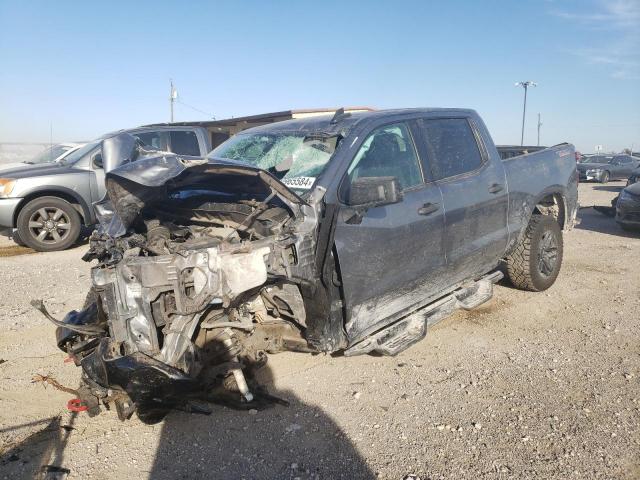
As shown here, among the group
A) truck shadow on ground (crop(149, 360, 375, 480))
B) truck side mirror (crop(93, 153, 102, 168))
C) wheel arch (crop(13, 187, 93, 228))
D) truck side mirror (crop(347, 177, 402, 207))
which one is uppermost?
truck side mirror (crop(93, 153, 102, 168))

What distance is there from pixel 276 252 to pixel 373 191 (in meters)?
0.71

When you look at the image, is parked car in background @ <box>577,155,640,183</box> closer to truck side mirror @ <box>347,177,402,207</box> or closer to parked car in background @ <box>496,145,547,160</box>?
parked car in background @ <box>496,145,547,160</box>

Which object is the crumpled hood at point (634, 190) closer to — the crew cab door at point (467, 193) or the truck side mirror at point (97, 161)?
the crew cab door at point (467, 193)

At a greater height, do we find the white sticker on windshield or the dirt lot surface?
the white sticker on windshield

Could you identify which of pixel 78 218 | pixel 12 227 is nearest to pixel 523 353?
pixel 78 218

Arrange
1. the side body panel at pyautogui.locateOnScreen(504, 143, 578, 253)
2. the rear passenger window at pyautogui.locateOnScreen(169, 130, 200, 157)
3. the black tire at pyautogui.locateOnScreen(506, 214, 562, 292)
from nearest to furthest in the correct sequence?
1. the side body panel at pyautogui.locateOnScreen(504, 143, 578, 253)
2. the black tire at pyautogui.locateOnScreen(506, 214, 562, 292)
3. the rear passenger window at pyautogui.locateOnScreen(169, 130, 200, 157)

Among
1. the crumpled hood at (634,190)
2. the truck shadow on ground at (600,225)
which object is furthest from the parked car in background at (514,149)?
the crumpled hood at (634,190)

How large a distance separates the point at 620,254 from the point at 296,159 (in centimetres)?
581

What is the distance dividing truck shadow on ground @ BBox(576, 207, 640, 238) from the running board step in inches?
216

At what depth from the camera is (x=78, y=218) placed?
781cm

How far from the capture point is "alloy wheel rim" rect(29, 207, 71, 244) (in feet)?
24.9

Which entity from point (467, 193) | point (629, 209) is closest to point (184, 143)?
point (467, 193)

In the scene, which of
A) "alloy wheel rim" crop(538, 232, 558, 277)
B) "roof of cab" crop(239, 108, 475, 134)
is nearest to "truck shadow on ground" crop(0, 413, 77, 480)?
"roof of cab" crop(239, 108, 475, 134)

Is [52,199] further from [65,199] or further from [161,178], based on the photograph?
[161,178]
